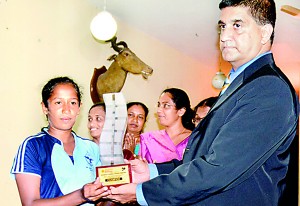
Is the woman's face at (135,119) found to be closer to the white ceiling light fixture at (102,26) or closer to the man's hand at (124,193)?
the white ceiling light fixture at (102,26)

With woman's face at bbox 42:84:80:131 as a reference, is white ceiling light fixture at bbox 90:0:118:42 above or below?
above

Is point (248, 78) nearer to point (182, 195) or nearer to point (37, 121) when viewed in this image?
point (182, 195)

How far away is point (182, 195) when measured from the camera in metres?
1.38

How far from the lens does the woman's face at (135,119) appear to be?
3527 mm

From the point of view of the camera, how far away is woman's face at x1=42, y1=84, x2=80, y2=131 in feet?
Result: 6.38


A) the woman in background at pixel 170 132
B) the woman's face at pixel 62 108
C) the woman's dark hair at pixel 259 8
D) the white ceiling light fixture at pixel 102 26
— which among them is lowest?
the woman in background at pixel 170 132

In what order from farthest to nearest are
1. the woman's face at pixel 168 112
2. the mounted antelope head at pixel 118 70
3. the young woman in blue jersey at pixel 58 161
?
the mounted antelope head at pixel 118 70 < the woman's face at pixel 168 112 < the young woman in blue jersey at pixel 58 161

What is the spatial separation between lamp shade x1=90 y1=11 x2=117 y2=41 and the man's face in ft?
7.25

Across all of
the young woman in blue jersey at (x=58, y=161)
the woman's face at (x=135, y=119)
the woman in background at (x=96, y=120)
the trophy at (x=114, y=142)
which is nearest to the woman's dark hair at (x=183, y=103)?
the woman's face at (x=135, y=119)

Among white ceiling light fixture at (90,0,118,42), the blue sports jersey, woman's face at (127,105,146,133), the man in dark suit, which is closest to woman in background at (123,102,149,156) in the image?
woman's face at (127,105,146,133)

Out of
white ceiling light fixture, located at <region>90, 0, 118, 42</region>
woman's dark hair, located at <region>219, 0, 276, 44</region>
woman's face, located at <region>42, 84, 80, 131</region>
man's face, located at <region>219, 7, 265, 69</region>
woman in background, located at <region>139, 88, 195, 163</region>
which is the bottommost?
woman in background, located at <region>139, 88, 195, 163</region>

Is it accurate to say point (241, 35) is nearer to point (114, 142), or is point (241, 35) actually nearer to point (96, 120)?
point (114, 142)

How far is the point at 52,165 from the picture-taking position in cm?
183

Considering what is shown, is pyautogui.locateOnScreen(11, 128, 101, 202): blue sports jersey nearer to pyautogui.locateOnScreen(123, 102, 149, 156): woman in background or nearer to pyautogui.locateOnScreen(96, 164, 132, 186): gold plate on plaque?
pyautogui.locateOnScreen(96, 164, 132, 186): gold plate on plaque
